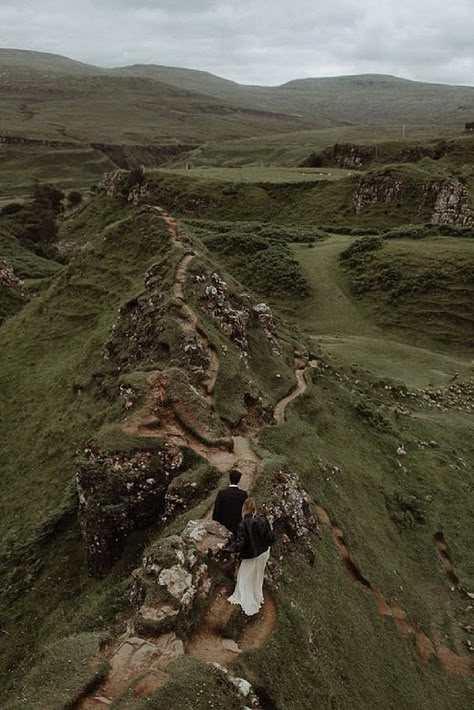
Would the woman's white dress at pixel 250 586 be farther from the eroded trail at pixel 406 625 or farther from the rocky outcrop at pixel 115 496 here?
the eroded trail at pixel 406 625

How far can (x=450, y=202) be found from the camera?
64812 millimetres

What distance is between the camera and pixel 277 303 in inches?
2089

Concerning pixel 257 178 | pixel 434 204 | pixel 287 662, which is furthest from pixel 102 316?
pixel 257 178

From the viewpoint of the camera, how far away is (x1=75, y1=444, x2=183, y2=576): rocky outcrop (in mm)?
14852

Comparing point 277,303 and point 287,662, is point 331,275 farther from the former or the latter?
point 287,662

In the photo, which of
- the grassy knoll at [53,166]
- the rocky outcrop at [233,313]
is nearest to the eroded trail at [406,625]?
the rocky outcrop at [233,313]

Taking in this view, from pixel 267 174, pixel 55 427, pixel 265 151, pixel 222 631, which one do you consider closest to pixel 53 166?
pixel 265 151

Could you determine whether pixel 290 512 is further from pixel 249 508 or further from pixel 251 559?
pixel 251 559

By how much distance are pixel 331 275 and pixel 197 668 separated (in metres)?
49.1

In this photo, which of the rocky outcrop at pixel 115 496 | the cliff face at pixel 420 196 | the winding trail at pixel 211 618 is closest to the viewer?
the winding trail at pixel 211 618

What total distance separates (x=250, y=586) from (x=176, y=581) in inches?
58.5

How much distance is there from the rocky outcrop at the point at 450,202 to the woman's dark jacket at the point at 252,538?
59122 millimetres

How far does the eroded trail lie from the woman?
16.9ft

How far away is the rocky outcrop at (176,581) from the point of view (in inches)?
397
